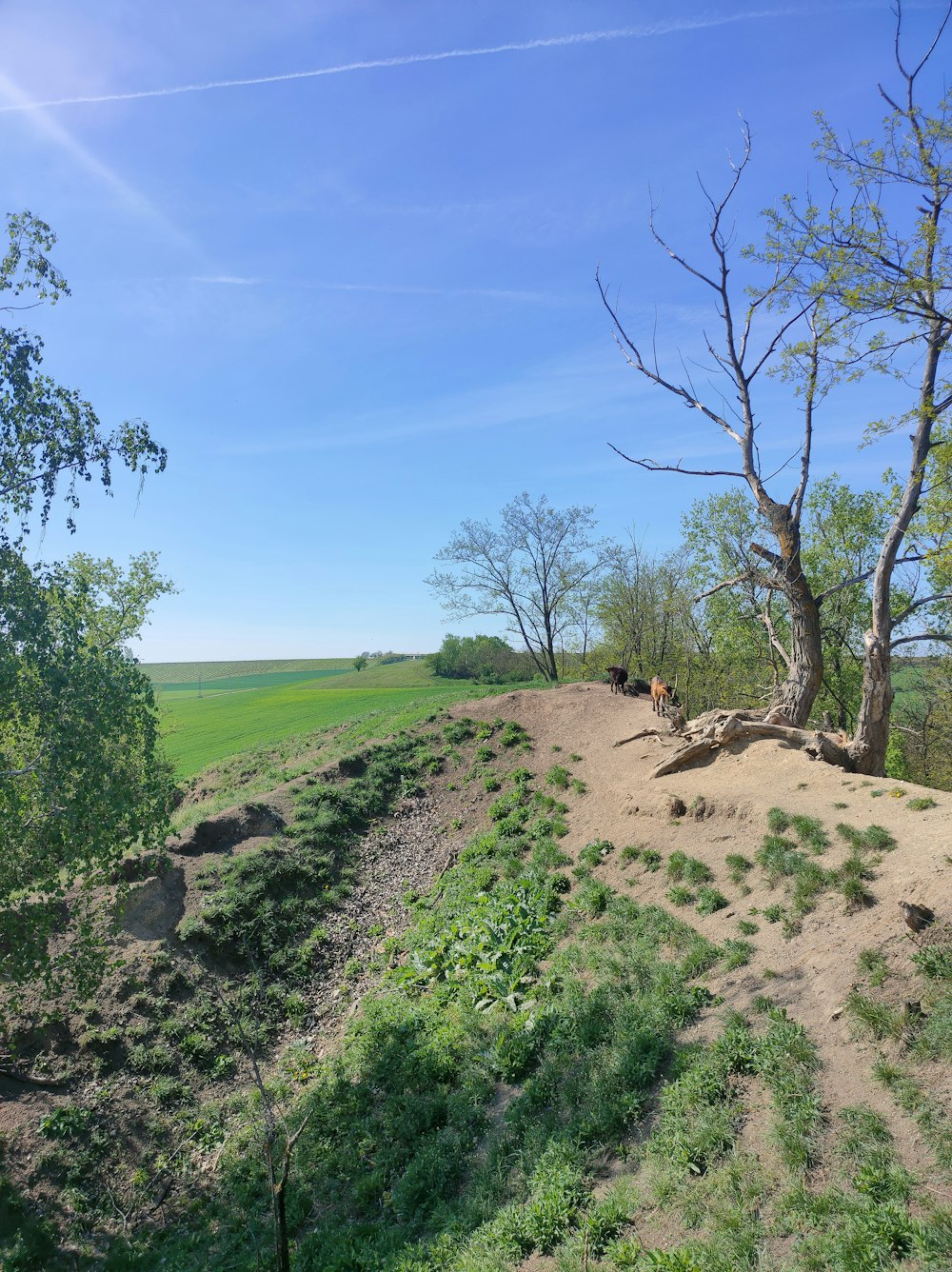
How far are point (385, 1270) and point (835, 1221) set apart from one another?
463 centimetres

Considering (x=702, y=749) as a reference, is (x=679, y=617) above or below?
above

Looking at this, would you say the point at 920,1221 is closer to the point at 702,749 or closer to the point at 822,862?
the point at 822,862

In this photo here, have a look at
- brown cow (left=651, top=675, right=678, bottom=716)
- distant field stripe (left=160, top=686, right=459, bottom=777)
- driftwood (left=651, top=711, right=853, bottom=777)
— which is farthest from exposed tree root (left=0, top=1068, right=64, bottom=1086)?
distant field stripe (left=160, top=686, right=459, bottom=777)

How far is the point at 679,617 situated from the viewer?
40.8 metres

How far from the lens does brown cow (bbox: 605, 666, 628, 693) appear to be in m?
26.3

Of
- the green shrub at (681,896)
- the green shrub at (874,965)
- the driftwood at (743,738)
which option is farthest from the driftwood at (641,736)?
the green shrub at (874,965)

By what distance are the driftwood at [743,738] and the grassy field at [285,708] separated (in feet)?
50.0

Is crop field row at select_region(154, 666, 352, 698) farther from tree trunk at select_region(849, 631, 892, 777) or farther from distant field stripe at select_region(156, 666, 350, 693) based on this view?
tree trunk at select_region(849, 631, 892, 777)

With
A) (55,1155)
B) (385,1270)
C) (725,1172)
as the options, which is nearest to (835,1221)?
(725,1172)

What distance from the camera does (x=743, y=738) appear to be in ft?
50.2

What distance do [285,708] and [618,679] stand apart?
1728 inches

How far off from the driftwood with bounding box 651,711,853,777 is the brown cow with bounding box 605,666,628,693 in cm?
864

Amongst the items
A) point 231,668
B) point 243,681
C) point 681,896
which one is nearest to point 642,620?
point 681,896

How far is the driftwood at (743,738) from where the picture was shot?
13.5 metres
